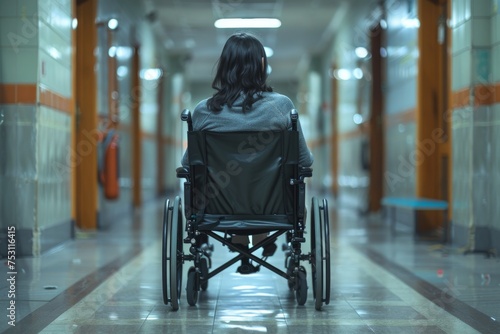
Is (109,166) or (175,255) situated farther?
(109,166)

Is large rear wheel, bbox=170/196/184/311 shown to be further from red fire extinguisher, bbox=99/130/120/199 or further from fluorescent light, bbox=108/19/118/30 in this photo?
fluorescent light, bbox=108/19/118/30

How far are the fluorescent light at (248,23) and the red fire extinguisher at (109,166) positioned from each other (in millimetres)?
5891

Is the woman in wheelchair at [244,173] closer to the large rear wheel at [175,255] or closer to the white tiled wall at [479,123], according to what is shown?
the large rear wheel at [175,255]

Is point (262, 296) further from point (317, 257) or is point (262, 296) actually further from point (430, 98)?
point (430, 98)

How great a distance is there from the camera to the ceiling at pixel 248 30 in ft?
41.0

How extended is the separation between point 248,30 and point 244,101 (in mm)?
11478

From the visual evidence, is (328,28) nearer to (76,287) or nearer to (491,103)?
(491,103)

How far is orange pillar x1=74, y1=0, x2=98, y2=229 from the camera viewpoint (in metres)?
7.98

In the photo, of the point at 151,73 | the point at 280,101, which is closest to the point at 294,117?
the point at 280,101

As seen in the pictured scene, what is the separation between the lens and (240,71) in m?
3.62

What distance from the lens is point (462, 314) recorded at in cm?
346

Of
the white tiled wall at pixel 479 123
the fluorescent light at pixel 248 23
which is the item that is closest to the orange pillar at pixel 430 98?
the white tiled wall at pixel 479 123

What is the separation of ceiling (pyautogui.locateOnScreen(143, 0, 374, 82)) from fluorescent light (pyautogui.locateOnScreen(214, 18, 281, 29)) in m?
0.15

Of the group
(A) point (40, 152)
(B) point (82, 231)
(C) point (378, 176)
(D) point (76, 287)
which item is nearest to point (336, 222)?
(C) point (378, 176)
